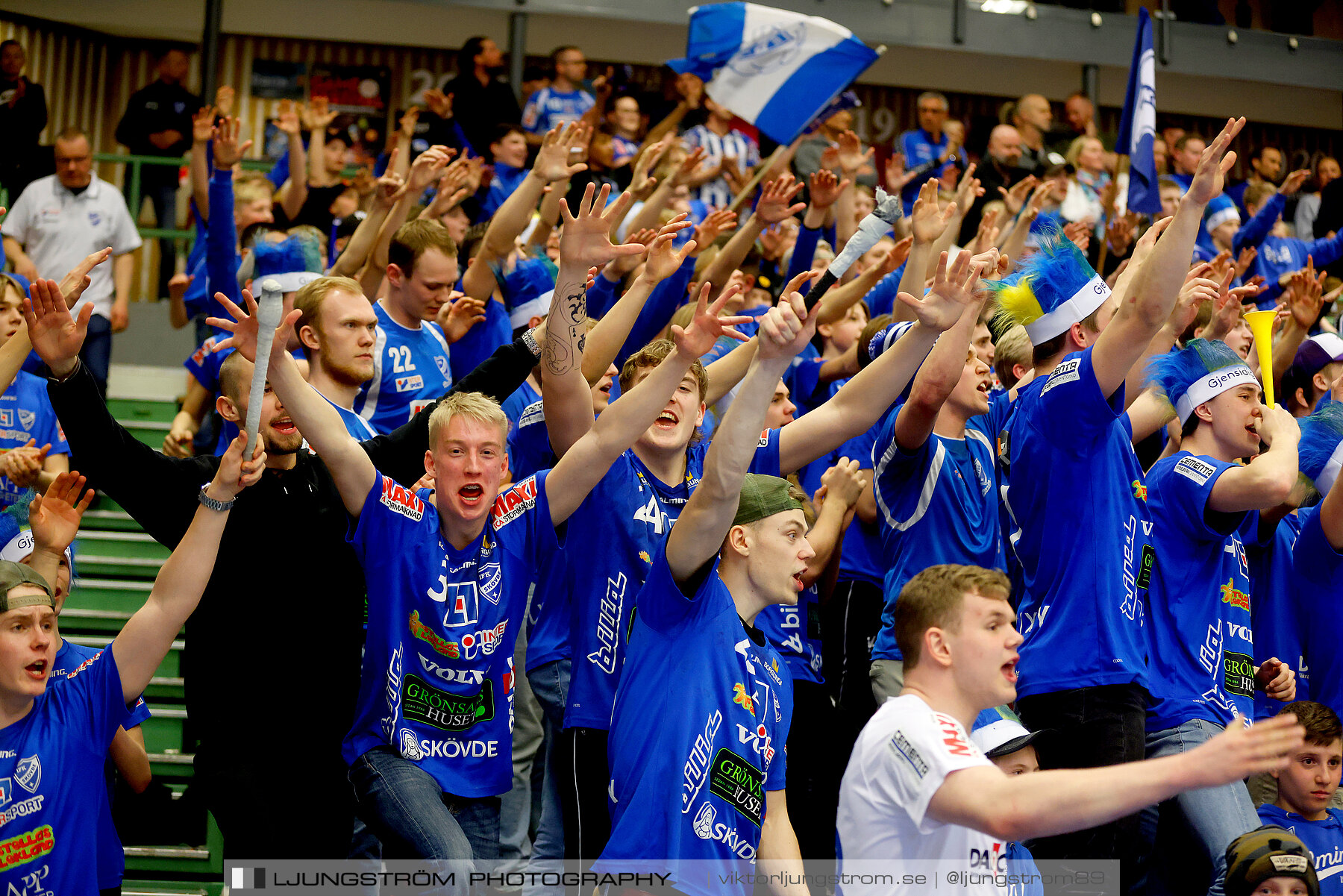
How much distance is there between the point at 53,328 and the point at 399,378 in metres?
2.06

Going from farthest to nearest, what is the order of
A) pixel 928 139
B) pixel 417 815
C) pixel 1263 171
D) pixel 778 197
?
pixel 1263 171
pixel 928 139
pixel 778 197
pixel 417 815

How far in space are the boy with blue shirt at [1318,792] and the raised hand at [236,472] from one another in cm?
392

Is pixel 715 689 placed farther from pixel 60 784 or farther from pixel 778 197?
pixel 778 197

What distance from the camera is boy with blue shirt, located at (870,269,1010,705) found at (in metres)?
5.11

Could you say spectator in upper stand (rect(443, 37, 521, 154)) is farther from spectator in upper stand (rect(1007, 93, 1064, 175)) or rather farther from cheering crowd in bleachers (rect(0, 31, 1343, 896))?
cheering crowd in bleachers (rect(0, 31, 1343, 896))

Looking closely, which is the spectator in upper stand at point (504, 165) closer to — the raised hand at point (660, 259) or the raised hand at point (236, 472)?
the raised hand at point (660, 259)

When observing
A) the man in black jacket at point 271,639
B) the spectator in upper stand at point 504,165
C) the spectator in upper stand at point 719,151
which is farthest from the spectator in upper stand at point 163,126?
the man in black jacket at point 271,639

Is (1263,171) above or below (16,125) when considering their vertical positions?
above

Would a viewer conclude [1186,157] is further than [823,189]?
Yes

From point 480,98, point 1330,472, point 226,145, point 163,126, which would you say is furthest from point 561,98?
point 1330,472

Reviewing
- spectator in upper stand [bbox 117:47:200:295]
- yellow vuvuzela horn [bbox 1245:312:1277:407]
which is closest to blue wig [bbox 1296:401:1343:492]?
yellow vuvuzela horn [bbox 1245:312:1277:407]

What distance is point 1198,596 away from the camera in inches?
200

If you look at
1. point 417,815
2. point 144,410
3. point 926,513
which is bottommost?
point 417,815

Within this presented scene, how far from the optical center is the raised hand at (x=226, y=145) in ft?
23.9
